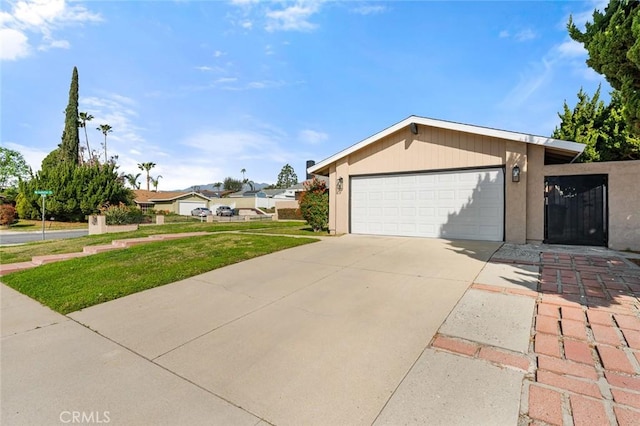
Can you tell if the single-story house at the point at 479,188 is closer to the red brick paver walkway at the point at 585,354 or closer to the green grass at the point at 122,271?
the green grass at the point at 122,271

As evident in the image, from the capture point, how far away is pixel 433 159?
31.0 ft

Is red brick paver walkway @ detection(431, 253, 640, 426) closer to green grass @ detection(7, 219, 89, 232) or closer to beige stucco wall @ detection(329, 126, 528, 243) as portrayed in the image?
beige stucco wall @ detection(329, 126, 528, 243)

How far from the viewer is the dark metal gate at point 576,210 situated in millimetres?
7602

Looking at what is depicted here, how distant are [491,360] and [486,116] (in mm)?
14411

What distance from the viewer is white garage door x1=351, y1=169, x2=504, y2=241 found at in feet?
28.5

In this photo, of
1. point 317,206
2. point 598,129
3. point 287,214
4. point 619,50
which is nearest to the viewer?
point 619,50

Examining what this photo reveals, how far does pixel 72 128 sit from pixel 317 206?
3493cm

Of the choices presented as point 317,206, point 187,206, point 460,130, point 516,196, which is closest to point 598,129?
point 516,196

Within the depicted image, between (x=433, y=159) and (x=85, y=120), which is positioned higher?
(x=85, y=120)

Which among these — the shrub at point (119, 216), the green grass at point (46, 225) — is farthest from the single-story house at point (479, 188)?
the green grass at point (46, 225)

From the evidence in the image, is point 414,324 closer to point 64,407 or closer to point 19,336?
point 64,407

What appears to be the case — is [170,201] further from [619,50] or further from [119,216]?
[619,50]

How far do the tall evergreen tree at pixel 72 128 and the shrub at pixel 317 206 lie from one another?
108 feet

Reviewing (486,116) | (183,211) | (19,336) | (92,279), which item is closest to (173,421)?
(19,336)
